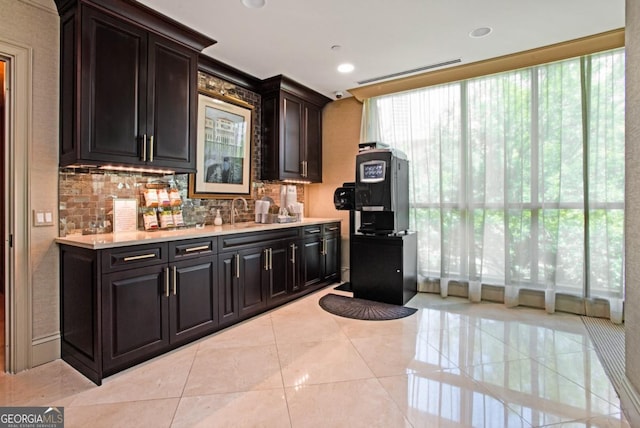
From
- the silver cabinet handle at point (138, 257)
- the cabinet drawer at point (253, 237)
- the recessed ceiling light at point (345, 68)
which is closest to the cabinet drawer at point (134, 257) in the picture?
the silver cabinet handle at point (138, 257)

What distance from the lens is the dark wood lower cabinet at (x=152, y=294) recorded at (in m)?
2.27

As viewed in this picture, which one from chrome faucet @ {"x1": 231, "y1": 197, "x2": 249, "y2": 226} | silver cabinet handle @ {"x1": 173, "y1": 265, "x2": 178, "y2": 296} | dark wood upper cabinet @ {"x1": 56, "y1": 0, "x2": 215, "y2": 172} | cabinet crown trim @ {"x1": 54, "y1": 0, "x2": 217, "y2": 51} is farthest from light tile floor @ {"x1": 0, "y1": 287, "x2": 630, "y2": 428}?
cabinet crown trim @ {"x1": 54, "y1": 0, "x2": 217, "y2": 51}

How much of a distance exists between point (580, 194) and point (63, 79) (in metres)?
4.94

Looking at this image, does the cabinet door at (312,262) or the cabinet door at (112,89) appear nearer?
the cabinet door at (112,89)

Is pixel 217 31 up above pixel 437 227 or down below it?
above

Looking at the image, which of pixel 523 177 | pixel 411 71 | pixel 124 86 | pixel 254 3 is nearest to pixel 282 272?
pixel 124 86

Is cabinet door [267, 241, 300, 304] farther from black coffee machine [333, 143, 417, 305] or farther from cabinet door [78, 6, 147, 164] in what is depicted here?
cabinet door [78, 6, 147, 164]

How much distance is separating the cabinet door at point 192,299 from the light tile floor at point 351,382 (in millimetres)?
140

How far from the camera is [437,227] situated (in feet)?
14.2

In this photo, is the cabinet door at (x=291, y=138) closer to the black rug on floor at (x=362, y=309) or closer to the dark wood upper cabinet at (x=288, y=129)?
the dark wood upper cabinet at (x=288, y=129)

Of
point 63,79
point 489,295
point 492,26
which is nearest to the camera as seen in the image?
point 63,79

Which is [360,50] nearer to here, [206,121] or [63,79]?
[206,121]

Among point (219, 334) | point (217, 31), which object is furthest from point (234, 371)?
point (217, 31)

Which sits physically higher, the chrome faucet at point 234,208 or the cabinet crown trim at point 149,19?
the cabinet crown trim at point 149,19
